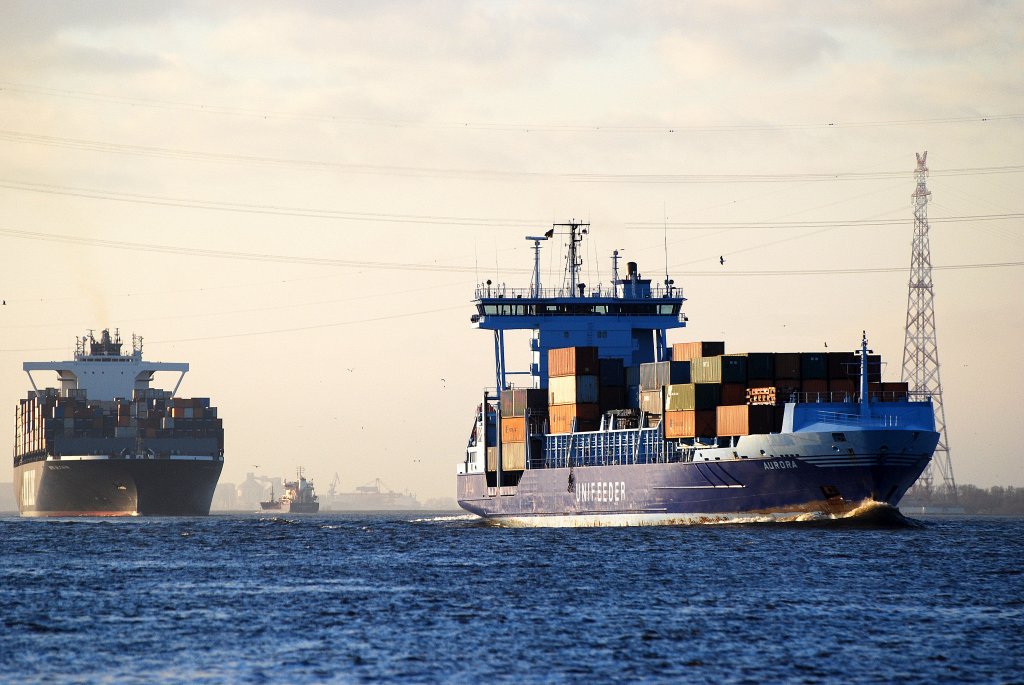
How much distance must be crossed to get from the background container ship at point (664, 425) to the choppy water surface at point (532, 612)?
2.89 meters

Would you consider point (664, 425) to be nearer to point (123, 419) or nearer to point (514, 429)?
point (514, 429)

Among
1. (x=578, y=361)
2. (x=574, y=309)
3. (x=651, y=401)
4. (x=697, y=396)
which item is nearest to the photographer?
(x=697, y=396)

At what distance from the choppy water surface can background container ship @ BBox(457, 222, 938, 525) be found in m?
2.89

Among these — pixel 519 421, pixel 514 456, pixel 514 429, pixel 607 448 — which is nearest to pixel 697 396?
pixel 607 448

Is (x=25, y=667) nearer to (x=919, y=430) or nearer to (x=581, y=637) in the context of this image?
(x=581, y=637)

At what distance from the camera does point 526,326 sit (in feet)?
306

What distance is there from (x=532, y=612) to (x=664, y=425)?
33.6m

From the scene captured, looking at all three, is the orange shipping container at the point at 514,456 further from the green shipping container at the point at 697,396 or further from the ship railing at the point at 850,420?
the ship railing at the point at 850,420

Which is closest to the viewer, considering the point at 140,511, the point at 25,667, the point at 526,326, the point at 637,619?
the point at 25,667

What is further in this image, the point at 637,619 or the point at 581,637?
the point at 637,619

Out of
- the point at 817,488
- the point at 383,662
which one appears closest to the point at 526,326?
the point at 817,488

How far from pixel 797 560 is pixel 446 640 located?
2363 centimetres

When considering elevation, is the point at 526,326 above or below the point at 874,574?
above

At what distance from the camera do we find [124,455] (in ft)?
477
